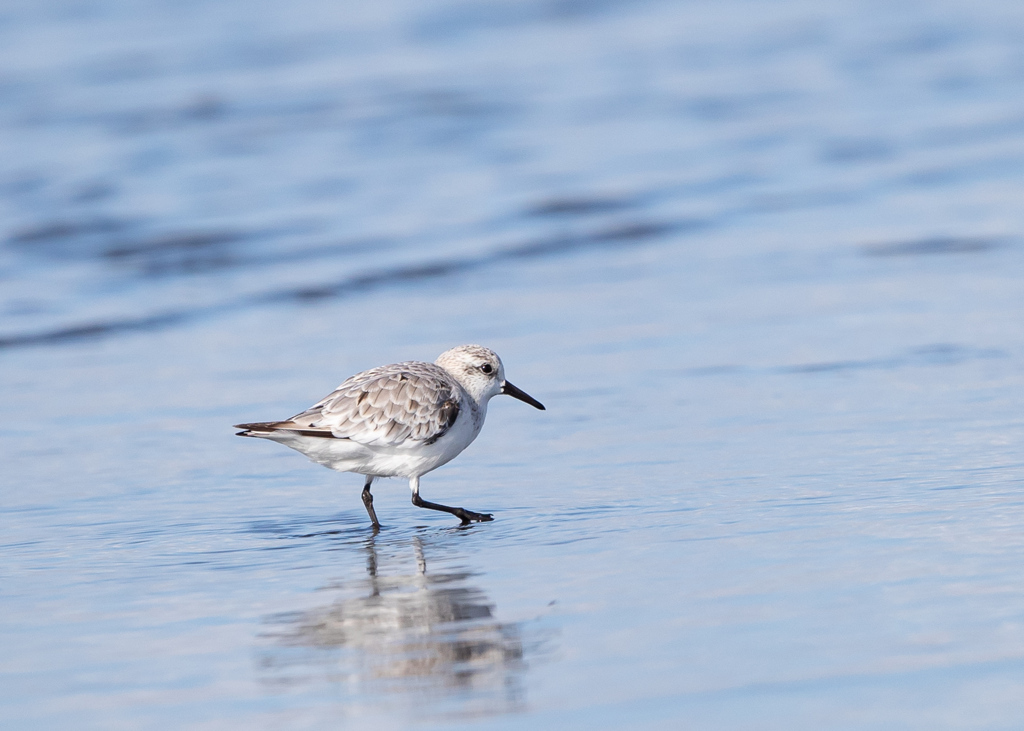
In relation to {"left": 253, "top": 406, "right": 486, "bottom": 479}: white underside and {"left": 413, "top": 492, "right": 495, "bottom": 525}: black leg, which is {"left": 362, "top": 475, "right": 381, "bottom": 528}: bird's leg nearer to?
{"left": 253, "top": 406, "right": 486, "bottom": 479}: white underside

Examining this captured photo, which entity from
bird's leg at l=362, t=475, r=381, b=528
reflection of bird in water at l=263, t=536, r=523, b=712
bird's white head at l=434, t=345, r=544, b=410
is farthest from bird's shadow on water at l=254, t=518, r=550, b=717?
bird's white head at l=434, t=345, r=544, b=410

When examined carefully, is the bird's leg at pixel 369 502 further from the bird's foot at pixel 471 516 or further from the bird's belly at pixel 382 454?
the bird's foot at pixel 471 516

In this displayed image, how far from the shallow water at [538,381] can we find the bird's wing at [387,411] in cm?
38

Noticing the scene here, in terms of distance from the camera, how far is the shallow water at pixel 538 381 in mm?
4340

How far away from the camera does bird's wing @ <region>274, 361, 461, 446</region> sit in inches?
248

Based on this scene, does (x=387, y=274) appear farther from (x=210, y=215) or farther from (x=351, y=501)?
(x=351, y=501)

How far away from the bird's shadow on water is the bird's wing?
733 mm

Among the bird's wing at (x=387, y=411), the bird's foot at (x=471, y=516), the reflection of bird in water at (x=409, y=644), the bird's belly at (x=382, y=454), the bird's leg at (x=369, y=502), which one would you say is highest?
the bird's wing at (x=387, y=411)

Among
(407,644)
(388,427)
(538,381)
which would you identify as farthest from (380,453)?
(538,381)

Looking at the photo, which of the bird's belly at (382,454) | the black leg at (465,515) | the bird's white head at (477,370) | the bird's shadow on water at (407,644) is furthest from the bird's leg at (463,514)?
the bird's white head at (477,370)

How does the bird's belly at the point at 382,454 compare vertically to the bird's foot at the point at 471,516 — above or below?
above

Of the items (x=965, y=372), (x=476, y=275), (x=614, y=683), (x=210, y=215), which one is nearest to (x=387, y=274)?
(x=476, y=275)

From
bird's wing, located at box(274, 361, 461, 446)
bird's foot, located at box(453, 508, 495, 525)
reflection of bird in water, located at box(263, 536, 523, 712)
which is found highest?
bird's wing, located at box(274, 361, 461, 446)

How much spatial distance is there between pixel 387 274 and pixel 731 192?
365 centimetres
